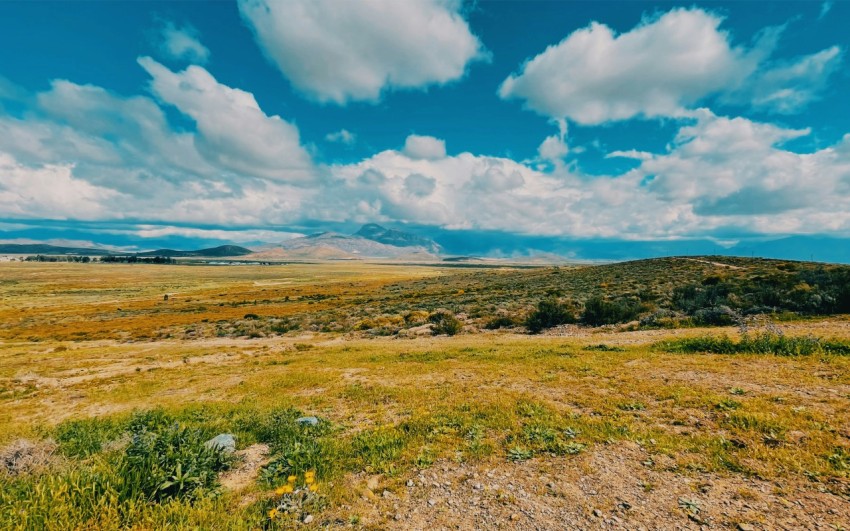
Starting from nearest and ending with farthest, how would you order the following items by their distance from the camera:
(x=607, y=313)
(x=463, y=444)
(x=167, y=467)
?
(x=167, y=467) < (x=463, y=444) < (x=607, y=313)

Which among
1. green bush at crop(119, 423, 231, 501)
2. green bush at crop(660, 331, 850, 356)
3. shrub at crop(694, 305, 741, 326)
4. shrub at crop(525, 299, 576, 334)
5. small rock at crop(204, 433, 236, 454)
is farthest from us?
shrub at crop(525, 299, 576, 334)

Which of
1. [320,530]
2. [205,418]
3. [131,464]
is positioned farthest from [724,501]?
[205,418]

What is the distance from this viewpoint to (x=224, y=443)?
8.73m

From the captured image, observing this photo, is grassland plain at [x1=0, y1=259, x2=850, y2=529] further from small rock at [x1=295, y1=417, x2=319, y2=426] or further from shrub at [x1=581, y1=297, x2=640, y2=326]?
shrub at [x1=581, y1=297, x2=640, y2=326]

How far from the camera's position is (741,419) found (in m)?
8.48

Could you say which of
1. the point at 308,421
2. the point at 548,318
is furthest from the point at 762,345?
the point at 308,421

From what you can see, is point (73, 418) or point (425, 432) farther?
point (73, 418)

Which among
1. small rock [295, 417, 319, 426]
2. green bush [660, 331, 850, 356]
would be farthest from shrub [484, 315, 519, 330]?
small rock [295, 417, 319, 426]

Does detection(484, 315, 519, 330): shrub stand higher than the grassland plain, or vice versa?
the grassland plain

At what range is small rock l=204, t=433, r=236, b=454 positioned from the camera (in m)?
8.12

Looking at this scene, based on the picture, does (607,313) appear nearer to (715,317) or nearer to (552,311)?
(552,311)

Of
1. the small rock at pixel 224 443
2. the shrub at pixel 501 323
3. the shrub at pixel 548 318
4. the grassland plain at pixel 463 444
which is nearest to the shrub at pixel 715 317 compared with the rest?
the grassland plain at pixel 463 444

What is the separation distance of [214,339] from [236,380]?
25.1 metres

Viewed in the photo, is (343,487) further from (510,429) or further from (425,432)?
(510,429)
